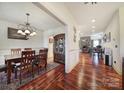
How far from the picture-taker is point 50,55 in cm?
827

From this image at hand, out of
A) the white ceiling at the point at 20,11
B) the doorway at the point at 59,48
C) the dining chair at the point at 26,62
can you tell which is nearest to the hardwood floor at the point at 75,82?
the dining chair at the point at 26,62

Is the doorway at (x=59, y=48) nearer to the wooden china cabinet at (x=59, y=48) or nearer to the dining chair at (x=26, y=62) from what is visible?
the wooden china cabinet at (x=59, y=48)

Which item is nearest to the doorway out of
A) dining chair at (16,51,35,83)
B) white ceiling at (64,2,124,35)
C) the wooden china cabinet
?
the wooden china cabinet

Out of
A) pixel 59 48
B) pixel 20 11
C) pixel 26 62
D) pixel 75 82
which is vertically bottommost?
pixel 75 82

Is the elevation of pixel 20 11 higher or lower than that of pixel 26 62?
higher

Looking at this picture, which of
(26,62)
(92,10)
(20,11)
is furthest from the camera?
(92,10)

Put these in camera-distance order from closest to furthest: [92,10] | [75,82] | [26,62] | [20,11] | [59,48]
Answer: [75,82] < [26,62] < [20,11] < [92,10] < [59,48]

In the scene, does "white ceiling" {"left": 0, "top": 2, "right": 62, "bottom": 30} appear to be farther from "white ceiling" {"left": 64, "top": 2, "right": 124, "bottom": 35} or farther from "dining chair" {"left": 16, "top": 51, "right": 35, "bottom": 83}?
"dining chair" {"left": 16, "top": 51, "right": 35, "bottom": 83}

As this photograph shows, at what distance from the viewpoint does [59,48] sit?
631 cm

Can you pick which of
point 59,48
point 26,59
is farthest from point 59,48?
point 26,59

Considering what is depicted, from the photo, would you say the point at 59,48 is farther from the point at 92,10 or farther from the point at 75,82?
the point at 75,82

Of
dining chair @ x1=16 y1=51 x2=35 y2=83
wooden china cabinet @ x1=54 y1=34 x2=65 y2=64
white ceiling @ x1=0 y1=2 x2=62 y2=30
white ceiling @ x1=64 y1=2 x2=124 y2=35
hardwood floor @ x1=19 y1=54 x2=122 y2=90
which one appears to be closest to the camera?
hardwood floor @ x1=19 y1=54 x2=122 y2=90

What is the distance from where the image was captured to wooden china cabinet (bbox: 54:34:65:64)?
592cm

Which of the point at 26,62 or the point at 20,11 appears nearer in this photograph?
the point at 26,62
